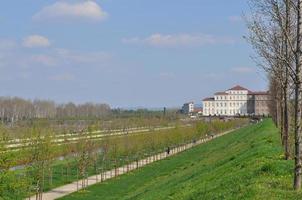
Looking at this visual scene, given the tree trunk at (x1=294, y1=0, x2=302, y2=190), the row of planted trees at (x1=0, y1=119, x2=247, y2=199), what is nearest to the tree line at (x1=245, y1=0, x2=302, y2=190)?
the tree trunk at (x1=294, y1=0, x2=302, y2=190)

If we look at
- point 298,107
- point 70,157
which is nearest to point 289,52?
point 298,107

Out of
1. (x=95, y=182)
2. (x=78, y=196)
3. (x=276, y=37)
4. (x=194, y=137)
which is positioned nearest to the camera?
(x=276, y=37)

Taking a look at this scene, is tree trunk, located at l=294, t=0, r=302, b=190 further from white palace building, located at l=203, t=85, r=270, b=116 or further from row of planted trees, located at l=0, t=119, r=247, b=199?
white palace building, located at l=203, t=85, r=270, b=116

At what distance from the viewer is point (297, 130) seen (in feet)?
40.9

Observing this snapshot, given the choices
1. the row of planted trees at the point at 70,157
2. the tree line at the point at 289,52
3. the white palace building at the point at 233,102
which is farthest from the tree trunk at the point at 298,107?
the white palace building at the point at 233,102

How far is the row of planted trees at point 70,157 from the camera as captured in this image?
94.3 feet

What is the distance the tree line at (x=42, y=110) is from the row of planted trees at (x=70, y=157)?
216 feet

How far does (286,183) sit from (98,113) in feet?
573

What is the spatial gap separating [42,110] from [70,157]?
360 feet

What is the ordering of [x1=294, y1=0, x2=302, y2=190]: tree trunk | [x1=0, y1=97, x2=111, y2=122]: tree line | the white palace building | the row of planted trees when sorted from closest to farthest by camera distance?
[x1=294, y1=0, x2=302, y2=190]: tree trunk, the row of planted trees, [x1=0, y1=97, x2=111, y2=122]: tree line, the white palace building

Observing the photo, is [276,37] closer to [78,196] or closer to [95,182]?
[78,196]

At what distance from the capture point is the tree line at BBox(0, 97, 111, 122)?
5571 inches

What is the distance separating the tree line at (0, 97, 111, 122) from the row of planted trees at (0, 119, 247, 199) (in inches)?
2589

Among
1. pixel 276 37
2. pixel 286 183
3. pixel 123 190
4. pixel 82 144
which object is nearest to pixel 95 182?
pixel 82 144
